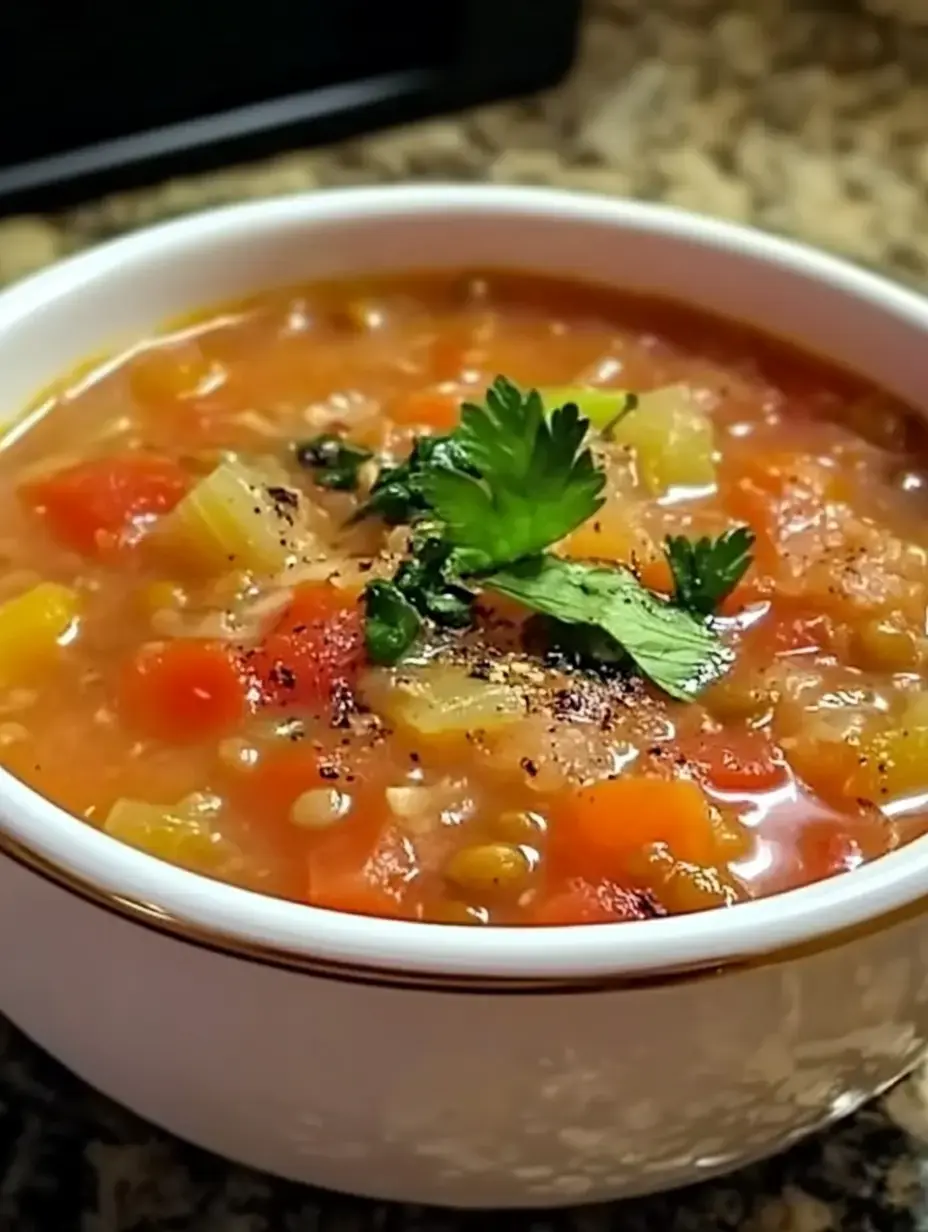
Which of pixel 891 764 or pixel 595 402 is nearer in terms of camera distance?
pixel 891 764

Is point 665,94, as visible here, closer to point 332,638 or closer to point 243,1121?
point 332,638

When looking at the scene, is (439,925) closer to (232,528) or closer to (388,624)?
(388,624)

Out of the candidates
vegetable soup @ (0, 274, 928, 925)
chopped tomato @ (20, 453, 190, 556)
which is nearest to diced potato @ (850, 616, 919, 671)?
vegetable soup @ (0, 274, 928, 925)

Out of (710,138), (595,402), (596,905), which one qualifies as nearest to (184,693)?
(596,905)

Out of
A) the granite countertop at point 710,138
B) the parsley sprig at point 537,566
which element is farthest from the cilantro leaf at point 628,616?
the granite countertop at point 710,138

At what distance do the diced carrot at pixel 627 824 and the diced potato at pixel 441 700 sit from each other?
79 millimetres

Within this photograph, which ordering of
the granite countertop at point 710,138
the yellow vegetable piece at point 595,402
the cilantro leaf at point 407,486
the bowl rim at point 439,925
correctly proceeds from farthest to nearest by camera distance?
the granite countertop at point 710,138, the yellow vegetable piece at point 595,402, the cilantro leaf at point 407,486, the bowl rim at point 439,925

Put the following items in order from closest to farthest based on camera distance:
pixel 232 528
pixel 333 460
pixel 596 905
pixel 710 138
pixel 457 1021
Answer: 1. pixel 457 1021
2. pixel 596 905
3. pixel 232 528
4. pixel 333 460
5. pixel 710 138

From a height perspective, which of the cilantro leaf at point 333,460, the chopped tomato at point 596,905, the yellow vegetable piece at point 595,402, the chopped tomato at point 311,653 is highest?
the yellow vegetable piece at point 595,402

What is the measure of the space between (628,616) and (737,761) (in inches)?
4.5

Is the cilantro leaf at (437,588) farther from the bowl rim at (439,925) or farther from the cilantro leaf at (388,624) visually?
the bowl rim at (439,925)

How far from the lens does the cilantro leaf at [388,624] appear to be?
1.21m

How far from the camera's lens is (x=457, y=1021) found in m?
0.95

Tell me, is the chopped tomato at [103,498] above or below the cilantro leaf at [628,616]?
above
